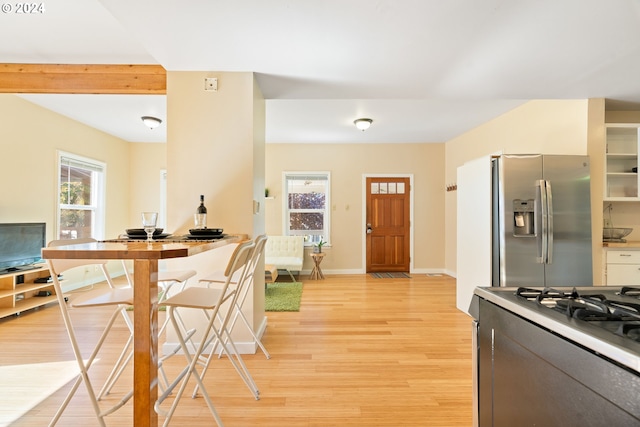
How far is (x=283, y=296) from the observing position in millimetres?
4160

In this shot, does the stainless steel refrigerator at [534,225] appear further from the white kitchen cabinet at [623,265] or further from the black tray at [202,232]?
the black tray at [202,232]

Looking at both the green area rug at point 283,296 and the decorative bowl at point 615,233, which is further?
the green area rug at point 283,296

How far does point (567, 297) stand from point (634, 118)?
13.7ft

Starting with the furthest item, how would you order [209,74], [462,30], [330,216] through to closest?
[330,216] < [209,74] < [462,30]

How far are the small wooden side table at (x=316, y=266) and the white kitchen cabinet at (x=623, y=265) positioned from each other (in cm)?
383

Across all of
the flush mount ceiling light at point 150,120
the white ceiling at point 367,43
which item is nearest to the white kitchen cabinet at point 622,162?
the white ceiling at point 367,43

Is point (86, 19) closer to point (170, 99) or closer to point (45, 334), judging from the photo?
point (170, 99)

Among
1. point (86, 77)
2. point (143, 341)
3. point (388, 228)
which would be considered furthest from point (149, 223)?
point (388, 228)

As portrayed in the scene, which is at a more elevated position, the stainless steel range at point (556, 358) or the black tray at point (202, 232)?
the black tray at point (202, 232)

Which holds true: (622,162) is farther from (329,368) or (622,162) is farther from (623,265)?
(329,368)

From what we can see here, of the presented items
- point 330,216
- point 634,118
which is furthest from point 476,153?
point 330,216

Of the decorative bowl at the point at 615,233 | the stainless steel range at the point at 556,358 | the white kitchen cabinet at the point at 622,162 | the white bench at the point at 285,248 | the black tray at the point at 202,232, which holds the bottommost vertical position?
the white bench at the point at 285,248

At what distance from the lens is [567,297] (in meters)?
0.92

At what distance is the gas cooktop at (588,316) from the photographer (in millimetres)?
574
